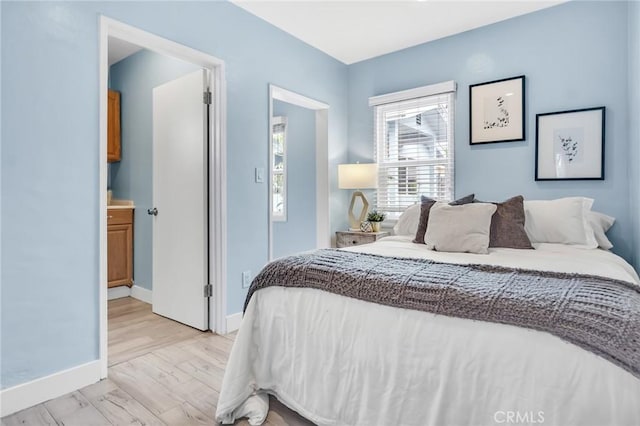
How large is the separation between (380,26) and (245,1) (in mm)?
1193

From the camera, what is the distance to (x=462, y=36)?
329 centimetres

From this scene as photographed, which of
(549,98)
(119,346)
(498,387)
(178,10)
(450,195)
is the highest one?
(178,10)

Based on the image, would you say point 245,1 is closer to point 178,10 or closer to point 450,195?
point 178,10

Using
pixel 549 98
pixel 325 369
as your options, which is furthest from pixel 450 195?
pixel 325 369

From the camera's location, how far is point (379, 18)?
9.91 feet

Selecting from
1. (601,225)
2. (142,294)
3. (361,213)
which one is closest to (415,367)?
(601,225)

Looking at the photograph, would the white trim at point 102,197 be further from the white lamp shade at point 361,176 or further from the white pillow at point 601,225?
the white pillow at point 601,225

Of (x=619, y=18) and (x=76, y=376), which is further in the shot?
(x=619, y=18)

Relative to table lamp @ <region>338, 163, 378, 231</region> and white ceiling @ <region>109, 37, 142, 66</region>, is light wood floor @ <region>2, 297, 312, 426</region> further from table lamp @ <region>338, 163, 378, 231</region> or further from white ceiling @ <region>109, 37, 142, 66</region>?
white ceiling @ <region>109, 37, 142, 66</region>

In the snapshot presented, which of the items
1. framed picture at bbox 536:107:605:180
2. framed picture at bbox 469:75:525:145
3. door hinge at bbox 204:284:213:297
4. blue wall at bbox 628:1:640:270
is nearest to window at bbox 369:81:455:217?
framed picture at bbox 469:75:525:145

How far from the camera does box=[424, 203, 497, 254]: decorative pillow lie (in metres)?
2.12

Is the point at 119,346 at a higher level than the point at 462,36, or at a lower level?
lower

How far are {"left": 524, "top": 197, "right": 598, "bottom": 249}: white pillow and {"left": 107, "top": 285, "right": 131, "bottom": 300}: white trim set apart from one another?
12.6 ft

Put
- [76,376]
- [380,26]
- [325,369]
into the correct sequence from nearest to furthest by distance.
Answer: [325,369]
[76,376]
[380,26]
